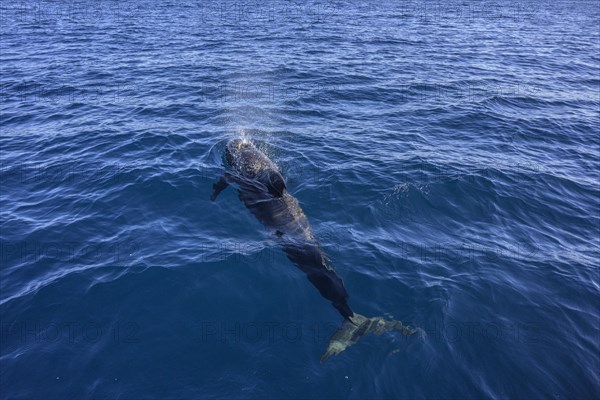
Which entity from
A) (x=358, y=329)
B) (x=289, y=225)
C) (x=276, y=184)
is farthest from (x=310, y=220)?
(x=358, y=329)

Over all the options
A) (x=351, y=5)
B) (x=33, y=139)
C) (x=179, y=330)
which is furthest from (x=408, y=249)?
(x=351, y=5)

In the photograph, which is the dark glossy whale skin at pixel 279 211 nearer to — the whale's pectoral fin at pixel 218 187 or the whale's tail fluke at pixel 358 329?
the whale's pectoral fin at pixel 218 187

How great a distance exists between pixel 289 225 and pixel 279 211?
77cm

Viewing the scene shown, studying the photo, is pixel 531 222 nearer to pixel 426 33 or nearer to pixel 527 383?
pixel 527 383

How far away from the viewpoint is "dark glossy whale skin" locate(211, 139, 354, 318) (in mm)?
11344

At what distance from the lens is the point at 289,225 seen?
43.5 feet

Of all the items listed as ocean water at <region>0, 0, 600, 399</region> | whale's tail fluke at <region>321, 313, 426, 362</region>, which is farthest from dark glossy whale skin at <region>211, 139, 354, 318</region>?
ocean water at <region>0, 0, 600, 399</region>

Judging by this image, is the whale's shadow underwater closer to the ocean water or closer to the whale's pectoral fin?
the whale's pectoral fin

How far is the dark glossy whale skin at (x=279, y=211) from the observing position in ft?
37.2

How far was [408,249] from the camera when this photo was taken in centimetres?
1287

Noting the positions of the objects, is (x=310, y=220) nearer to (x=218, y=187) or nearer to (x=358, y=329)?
(x=218, y=187)

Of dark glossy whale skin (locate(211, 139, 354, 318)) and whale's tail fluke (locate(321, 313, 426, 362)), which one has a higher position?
dark glossy whale skin (locate(211, 139, 354, 318))

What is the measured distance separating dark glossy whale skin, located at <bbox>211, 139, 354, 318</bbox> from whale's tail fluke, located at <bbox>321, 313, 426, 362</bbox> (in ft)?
0.93

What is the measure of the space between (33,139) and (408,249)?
17859 mm
